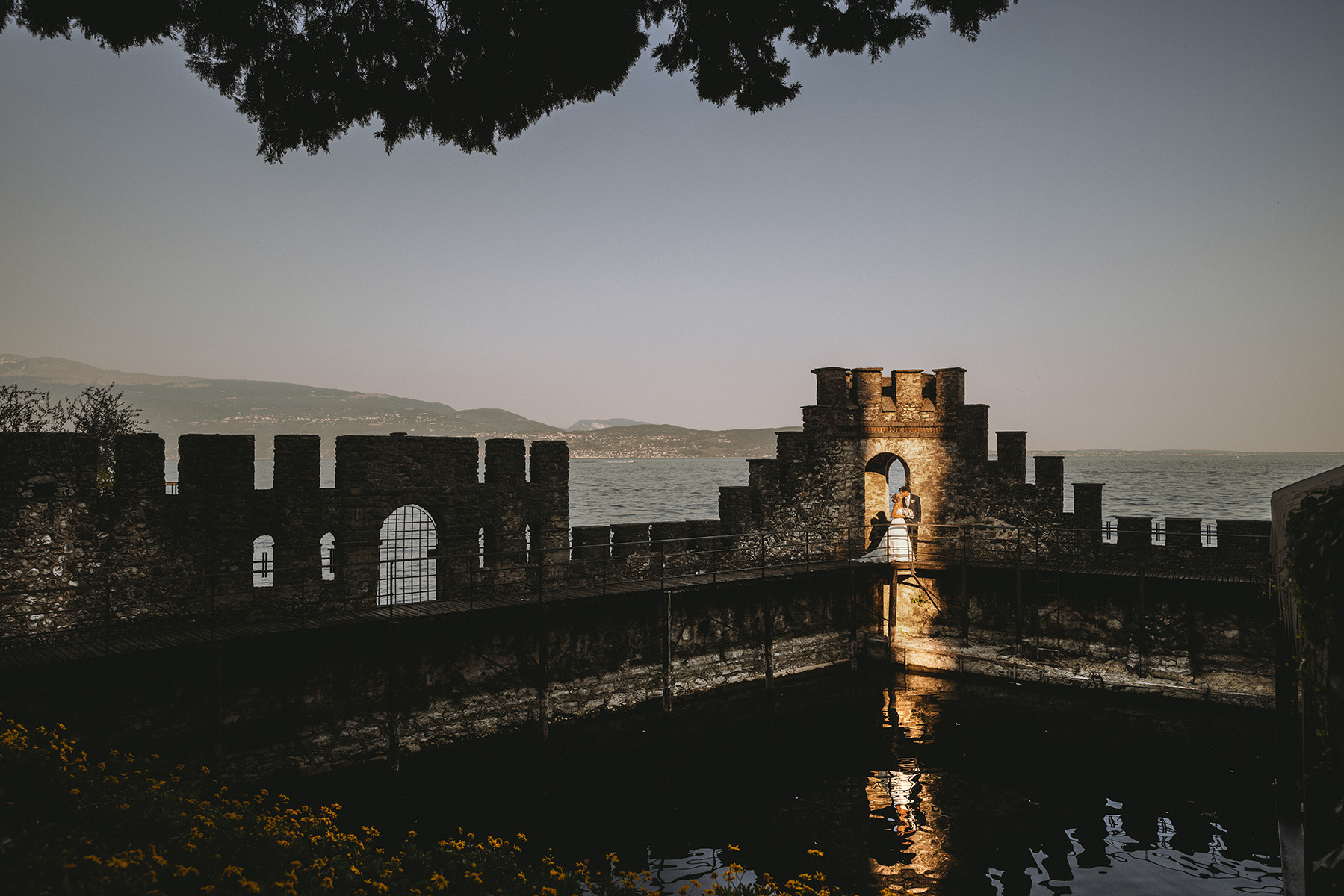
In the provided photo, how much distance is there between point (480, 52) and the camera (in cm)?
576

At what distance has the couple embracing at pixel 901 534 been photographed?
59.7 feet

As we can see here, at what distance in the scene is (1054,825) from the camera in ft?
35.8

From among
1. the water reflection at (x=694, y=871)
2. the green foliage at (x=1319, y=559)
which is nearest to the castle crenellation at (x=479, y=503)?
the water reflection at (x=694, y=871)

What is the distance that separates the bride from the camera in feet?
59.6

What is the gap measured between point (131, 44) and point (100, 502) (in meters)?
8.80

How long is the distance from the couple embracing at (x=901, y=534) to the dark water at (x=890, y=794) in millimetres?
3765

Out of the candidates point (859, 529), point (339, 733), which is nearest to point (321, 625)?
point (339, 733)

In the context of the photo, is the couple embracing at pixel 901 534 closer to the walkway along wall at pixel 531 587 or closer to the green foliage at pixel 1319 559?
the walkway along wall at pixel 531 587

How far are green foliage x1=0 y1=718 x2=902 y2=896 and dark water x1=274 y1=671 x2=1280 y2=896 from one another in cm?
296

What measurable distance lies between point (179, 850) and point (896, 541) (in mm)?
15510

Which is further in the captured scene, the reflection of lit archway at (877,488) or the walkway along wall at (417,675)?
the reflection of lit archway at (877,488)

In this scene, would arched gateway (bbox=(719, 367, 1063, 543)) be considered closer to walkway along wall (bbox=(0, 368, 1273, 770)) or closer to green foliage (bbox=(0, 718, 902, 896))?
walkway along wall (bbox=(0, 368, 1273, 770))

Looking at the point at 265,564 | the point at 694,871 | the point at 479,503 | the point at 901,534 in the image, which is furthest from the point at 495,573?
the point at 901,534

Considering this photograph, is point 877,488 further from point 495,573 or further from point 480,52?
point 480,52
